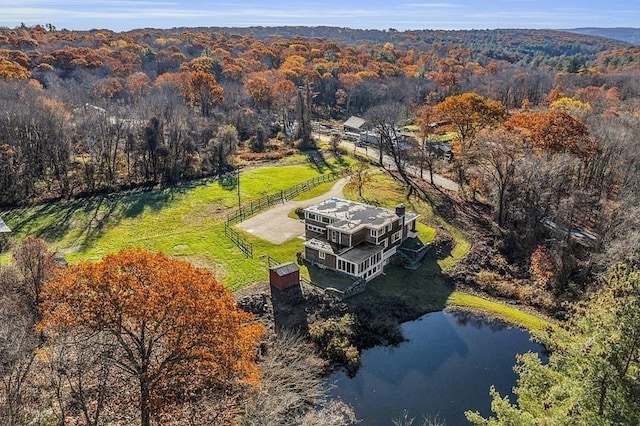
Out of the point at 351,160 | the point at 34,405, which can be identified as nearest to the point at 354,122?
the point at 351,160

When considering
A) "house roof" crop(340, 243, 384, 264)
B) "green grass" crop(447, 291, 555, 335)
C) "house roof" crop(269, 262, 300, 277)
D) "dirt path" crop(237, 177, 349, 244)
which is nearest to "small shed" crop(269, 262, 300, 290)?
"house roof" crop(269, 262, 300, 277)

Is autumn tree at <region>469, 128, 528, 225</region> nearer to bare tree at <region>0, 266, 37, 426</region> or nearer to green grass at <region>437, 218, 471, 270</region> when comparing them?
green grass at <region>437, 218, 471, 270</region>

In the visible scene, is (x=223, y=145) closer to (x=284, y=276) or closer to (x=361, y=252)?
(x=361, y=252)

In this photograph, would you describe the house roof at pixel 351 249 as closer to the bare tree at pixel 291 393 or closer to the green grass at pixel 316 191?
the bare tree at pixel 291 393

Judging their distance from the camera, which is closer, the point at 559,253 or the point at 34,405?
the point at 34,405

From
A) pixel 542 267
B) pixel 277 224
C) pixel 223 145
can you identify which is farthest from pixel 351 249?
pixel 223 145

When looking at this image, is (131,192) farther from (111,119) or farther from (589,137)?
(589,137)
